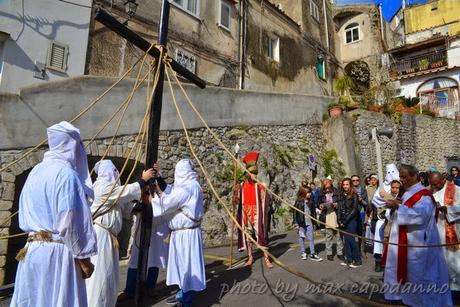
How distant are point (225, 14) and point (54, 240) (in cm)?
1554

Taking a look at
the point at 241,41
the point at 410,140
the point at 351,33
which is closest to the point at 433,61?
the point at 351,33

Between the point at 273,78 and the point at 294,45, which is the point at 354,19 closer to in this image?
the point at 294,45

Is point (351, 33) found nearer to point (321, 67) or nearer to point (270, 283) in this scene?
point (321, 67)

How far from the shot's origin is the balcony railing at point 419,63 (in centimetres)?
2500

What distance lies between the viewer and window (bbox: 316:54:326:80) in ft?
75.6

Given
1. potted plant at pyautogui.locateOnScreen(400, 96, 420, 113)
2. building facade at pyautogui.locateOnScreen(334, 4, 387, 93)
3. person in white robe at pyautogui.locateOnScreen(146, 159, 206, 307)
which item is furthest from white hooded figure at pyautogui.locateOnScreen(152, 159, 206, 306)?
building facade at pyautogui.locateOnScreen(334, 4, 387, 93)

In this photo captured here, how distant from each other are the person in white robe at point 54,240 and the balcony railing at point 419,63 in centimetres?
2766

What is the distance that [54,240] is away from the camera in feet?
9.14

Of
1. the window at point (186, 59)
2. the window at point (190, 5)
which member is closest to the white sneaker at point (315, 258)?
the window at point (186, 59)

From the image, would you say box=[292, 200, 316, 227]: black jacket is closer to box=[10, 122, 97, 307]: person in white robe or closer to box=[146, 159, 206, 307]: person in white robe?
box=[146, 159, 206, 307]: person in white robe

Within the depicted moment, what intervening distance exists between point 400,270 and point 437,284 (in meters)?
0.43

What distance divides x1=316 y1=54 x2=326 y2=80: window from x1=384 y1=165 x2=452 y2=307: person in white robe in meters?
19.4

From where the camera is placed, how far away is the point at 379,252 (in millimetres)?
6469

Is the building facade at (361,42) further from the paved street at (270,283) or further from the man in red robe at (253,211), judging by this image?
the paved street at (270,283)
